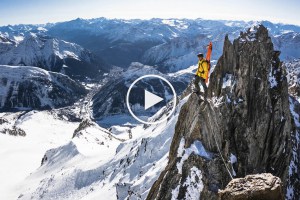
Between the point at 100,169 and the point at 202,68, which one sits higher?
the point at 202,68

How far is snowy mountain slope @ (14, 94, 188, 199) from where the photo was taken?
62.7 m

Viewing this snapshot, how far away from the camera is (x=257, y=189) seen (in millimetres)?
11242

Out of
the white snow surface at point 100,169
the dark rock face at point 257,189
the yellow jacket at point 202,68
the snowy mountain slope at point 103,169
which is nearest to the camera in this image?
the dark rock face at point 257,189

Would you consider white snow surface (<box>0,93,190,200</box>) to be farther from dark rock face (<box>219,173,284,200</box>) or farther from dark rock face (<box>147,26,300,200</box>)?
dark rock face (<box>219,173,284,200</box>)

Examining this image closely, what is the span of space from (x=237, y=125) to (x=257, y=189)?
85.7 feet

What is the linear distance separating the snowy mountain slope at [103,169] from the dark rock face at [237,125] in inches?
713

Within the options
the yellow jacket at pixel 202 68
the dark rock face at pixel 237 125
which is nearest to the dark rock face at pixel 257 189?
the yellow jacket at pixel 202 68

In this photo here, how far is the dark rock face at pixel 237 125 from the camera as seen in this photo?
3409 cm

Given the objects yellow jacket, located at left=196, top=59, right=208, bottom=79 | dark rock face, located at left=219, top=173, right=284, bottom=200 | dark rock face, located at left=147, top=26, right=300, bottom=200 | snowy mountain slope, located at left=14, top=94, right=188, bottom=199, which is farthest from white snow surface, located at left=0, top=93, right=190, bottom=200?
dark rock face, located at left=219, top=173, right=284, bottom=200

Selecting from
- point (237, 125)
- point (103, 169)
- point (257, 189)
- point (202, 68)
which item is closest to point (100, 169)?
point (103, 169)

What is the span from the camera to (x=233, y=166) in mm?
33844

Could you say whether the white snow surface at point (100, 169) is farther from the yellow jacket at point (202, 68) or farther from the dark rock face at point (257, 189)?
the dark rock face at point (257, 189)

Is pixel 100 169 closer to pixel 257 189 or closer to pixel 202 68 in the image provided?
pixel 202 68

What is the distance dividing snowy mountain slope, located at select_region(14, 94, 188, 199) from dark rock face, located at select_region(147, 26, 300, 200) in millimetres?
18116
